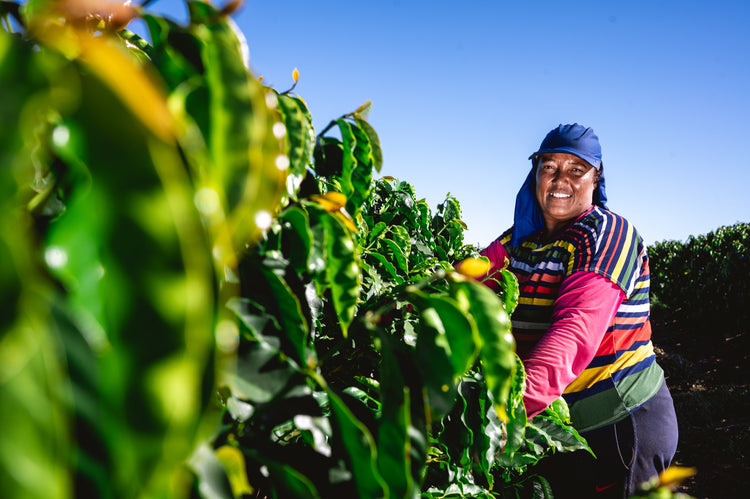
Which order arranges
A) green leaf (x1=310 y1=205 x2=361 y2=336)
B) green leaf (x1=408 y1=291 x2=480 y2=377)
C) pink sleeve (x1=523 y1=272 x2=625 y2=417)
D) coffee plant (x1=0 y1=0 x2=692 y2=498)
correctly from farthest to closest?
pink sleeve (x1=523 y1=272 x2=625 y2=417)
green leaf (x1=310 y1=205 x2=361 y2=336)
green leaf (x1=408 y1=291 x2=480 y2=377)
coffee plant (x1=0 y1=0 x2=692 y2=498)

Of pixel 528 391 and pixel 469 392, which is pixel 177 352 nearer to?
pixel 469 392

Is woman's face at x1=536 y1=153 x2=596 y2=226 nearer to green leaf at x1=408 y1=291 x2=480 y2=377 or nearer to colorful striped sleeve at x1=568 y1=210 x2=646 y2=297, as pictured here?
colorful striped sleeve at x1=568 y1=210 x2=646 y2=297

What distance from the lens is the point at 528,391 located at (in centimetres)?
166

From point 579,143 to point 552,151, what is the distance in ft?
0.52

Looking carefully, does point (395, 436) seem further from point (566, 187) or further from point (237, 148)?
point (566, 187)

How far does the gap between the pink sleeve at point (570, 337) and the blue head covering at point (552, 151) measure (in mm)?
960

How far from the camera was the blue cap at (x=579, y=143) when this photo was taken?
8.81 feet

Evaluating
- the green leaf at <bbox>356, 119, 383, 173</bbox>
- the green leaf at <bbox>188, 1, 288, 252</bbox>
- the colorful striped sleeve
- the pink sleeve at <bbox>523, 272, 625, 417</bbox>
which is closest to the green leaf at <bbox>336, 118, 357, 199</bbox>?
the green leaf at <bbox>356, 119, 383, 173</bbox>

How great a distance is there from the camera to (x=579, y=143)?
8.82ft

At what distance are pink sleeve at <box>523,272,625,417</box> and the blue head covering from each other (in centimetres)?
96

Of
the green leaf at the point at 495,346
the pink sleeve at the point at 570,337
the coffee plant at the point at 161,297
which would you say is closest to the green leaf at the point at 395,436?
the coffee plant at the point at 161,297

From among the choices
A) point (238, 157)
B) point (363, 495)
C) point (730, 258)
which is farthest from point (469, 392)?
point (730, 258)

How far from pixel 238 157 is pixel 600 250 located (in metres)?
2.09

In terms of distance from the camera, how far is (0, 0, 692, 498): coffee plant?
285mm
